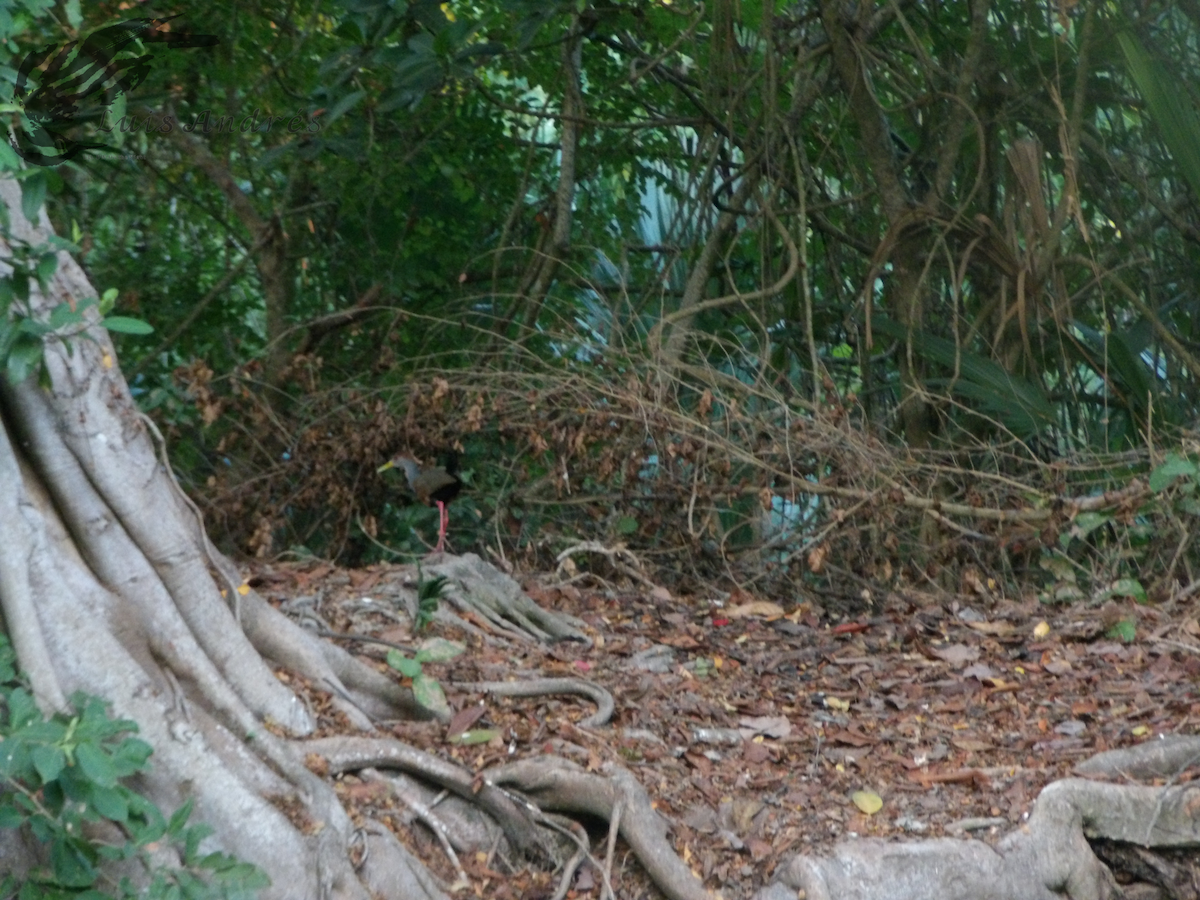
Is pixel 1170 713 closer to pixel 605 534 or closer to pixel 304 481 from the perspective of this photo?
pixel 605 534

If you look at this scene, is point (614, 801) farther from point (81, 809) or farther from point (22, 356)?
point (22, 356)

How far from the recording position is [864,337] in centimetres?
814

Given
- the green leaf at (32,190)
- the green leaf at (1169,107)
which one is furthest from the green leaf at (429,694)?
the green leaf at (1169,107)

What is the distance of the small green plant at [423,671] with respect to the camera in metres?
4.01

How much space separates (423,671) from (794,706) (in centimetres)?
147

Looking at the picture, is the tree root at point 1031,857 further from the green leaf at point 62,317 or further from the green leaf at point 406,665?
the green leaf at point 62,317

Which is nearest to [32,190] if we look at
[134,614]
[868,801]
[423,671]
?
[134,614]

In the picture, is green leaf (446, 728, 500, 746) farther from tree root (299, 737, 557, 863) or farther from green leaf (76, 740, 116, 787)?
green leaf (76, 740, 116, 787)

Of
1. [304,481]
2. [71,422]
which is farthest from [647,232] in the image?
[71,422]

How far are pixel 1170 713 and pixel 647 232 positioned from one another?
5895 millimetres

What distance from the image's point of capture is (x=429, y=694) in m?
4.04

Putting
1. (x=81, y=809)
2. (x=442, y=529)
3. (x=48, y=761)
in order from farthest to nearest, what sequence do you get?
(x=442, y=529), (x=81, y=809), (x=48, y=761)

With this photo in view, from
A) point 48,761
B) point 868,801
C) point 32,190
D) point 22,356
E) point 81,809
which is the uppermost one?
point 32,190

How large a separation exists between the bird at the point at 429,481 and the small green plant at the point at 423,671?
1.84 meters
